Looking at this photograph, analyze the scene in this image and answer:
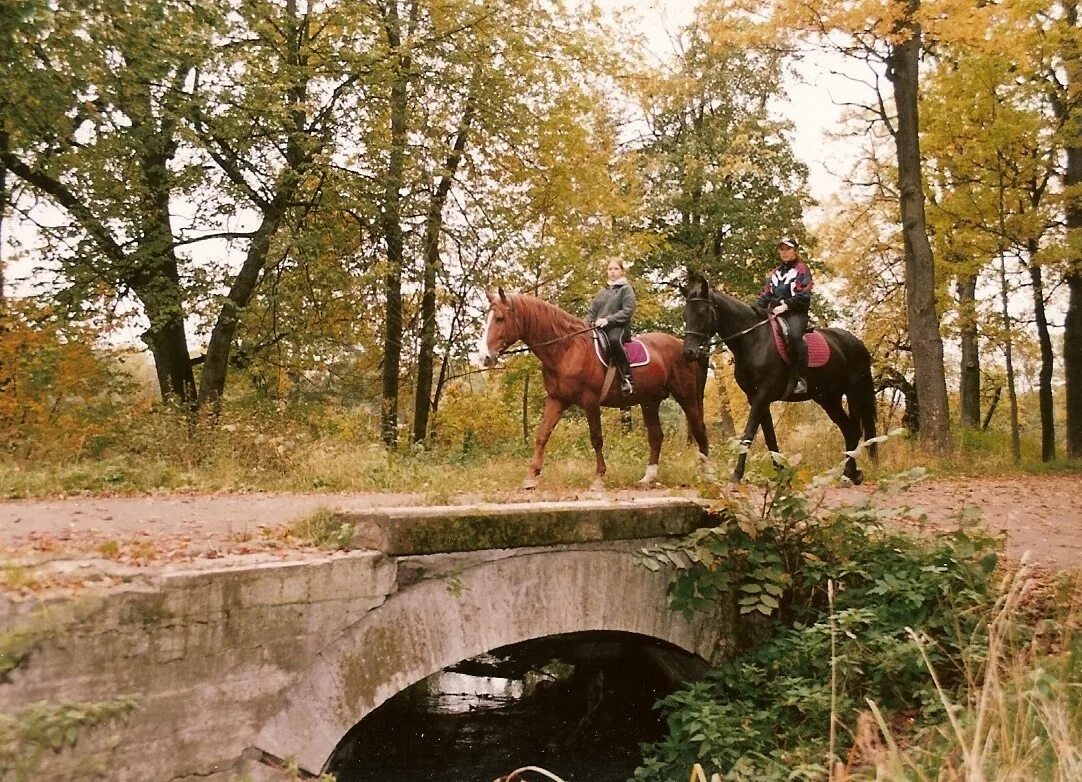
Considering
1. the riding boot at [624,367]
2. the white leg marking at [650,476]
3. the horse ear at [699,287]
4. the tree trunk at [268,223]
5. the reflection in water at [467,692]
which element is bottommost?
the reflection in water at [467,692]

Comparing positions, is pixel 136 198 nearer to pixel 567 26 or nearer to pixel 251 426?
pixel 251 426

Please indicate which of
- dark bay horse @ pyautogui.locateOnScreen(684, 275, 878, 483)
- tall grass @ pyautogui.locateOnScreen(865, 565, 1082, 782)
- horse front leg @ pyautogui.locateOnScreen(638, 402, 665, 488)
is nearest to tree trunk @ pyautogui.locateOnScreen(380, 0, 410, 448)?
horse front leg @ pyautogui.locateOnScreen(638, 402, 665, 488)

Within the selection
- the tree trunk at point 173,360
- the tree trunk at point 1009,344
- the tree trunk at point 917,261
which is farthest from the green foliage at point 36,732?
the tree trunk at point 1009,344

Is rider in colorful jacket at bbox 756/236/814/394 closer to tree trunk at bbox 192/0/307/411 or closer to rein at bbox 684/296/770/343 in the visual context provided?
rein at bbox 684/296/770/343

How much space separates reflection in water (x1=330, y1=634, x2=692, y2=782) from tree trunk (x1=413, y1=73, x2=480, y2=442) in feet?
19.8

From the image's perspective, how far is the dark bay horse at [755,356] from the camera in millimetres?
7453

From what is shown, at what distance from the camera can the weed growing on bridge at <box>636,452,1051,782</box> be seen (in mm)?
4727

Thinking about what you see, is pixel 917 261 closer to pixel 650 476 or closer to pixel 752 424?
pixel 752 424

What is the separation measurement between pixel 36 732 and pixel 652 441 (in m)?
5.84

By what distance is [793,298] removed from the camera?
7801mm

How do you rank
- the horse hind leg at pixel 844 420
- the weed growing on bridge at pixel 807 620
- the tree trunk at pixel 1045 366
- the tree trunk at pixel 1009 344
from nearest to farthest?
the weed growing on bridge at pixel 807 620 → the horse hind leg at pixel 844 420 → the tree trunk at pixel 1045 366 → the tree trunk at pixel 1009 344

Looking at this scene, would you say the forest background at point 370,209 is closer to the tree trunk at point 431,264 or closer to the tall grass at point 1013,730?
the tree trunk at point 431,264

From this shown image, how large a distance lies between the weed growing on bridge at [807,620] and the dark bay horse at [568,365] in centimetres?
125

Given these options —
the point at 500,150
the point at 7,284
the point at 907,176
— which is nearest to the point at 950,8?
the point at 907,176
